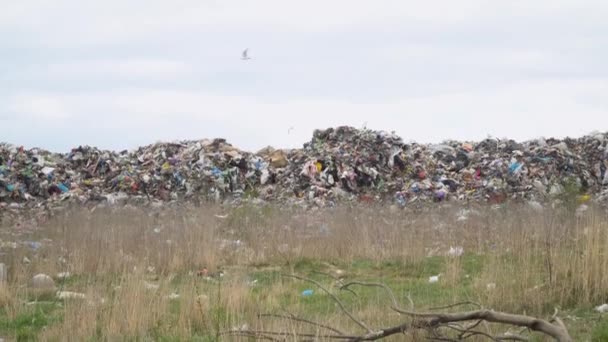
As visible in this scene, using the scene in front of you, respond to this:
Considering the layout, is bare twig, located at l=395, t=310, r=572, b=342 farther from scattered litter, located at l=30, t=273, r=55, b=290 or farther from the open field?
scattered litter, located at l=30, t=273, r=55, b=290

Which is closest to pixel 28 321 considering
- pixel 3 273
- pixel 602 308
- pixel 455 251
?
pixel 3 273

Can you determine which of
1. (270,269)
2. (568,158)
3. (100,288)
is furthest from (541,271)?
(568,158)

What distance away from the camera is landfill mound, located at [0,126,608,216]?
11992 mm

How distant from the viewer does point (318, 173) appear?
41.8 feet

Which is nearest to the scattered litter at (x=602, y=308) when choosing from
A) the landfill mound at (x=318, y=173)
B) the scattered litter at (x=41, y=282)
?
the scattered litter at (x=41, y=282)

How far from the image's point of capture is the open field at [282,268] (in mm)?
3740

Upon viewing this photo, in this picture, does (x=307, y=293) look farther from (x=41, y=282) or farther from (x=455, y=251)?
(x=41, y=282)

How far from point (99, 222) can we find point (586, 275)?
17.9ft

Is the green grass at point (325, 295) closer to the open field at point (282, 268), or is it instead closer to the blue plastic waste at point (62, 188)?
the open field at point (282, 268)

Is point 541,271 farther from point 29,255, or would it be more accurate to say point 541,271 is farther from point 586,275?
point 29,255

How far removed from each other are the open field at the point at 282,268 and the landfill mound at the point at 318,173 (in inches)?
114

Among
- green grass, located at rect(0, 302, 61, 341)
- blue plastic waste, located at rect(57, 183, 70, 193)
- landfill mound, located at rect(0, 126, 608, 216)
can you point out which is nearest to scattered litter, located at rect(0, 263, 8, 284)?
green grass, located at rect(0, 302, 61, 341)

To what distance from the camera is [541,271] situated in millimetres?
4320

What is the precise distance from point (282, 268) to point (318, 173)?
6602 millimetres
